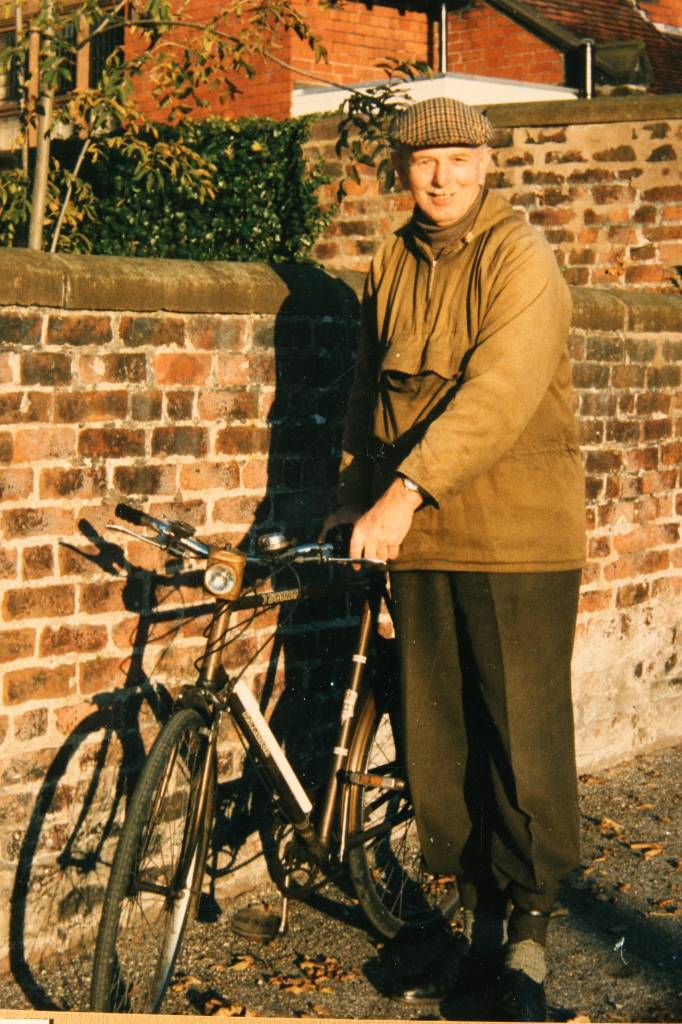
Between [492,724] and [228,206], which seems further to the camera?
[228,206]

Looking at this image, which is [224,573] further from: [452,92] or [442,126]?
[452,92]

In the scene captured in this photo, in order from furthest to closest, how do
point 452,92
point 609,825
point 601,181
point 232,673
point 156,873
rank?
point 452,92, point 601,181, point 609,825, point 232,673, point 156,873

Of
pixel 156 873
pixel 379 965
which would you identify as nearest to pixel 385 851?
pixel 379 965

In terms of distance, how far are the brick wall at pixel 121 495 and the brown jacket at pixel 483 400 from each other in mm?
725

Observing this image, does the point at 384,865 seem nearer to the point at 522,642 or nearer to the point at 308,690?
the point at 308,690

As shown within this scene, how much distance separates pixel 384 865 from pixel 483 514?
131 cm

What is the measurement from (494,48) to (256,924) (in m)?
16.5

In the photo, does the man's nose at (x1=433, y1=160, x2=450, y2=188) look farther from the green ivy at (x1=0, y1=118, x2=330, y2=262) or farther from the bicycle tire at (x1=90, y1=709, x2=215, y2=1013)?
the green ivy at (x1=0, y1=118, x2=330, y2=262)

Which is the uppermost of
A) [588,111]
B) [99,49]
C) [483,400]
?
[99,49]

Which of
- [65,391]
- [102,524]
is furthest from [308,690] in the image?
[65,391]

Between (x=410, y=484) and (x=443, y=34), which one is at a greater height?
(x=443, y=34)

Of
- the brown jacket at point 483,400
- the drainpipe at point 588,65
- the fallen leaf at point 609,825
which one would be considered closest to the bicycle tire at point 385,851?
the brown jacket at point 483,400

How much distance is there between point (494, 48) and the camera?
64.1 feet

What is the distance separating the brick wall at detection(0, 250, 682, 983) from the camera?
4.36 m
